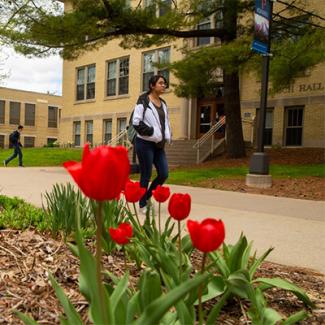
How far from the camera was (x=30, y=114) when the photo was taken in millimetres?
61406

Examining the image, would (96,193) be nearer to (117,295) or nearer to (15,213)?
(117,295)

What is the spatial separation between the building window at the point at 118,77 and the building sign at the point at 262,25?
61.9ft

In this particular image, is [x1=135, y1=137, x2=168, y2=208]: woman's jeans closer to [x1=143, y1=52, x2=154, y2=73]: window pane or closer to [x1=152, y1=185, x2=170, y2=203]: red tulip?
[x1=152, y1=185, x2=170, y2=203]: red tulip

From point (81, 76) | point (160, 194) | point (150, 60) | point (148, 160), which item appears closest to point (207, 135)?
point (150, 60)

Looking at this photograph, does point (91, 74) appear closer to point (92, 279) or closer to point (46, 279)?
point (46, 279)

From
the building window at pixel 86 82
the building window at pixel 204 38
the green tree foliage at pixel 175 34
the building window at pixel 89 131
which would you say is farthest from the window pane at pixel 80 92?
the green tree foliage at pixel 175 34

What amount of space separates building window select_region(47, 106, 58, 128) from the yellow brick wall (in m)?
0.47

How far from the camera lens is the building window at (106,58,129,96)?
29641 millimetres

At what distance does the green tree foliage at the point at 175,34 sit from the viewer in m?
12.7

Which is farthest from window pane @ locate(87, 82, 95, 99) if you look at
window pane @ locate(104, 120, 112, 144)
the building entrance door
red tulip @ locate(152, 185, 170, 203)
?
red tulip @ locate(152, 185, 170, 203)

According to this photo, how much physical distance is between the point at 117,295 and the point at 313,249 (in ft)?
10.8

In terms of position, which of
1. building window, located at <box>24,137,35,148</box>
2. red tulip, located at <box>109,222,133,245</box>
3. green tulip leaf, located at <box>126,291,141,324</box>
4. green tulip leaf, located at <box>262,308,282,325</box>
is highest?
red tulip, located at <box>109,222,133,245</box>

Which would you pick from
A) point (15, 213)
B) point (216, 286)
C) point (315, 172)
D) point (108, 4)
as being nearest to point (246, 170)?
point (315, 172)

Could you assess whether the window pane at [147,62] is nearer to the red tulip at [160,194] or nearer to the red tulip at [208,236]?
the red tulip at [160,194]
